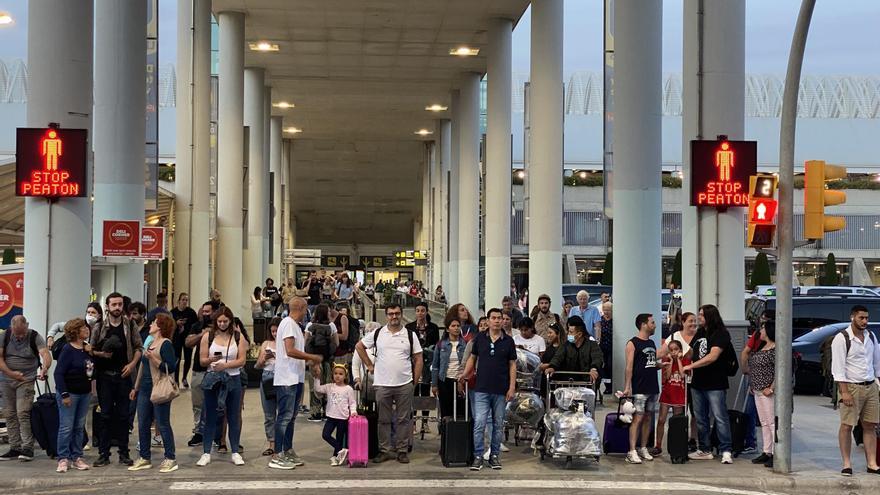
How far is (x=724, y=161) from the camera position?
15.6m

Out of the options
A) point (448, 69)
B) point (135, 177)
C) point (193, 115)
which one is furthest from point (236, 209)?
point (135, 177)

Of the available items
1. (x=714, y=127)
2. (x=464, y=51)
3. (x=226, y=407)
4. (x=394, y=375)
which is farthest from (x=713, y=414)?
(x=464, y=51)

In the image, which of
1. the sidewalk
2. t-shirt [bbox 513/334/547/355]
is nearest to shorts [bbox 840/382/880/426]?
the sidewalk

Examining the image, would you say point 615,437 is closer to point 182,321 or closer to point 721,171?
point 721,171

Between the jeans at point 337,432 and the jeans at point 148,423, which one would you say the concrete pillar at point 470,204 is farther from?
the jeans at point 148,423

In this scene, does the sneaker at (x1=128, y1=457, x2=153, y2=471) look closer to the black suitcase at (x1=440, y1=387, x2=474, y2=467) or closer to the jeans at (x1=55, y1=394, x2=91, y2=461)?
the jeans at (x1=55, y1=394, x2=91, y2=461)

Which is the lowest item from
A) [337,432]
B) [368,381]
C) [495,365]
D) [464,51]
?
[337,432]

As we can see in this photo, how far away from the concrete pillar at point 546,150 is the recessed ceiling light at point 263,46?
1234 cm

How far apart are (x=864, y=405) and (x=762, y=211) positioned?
248cm

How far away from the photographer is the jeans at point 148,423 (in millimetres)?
12172

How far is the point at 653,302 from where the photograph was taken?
19266 mm

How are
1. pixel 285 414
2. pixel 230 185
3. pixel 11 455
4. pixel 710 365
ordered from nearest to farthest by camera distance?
pixel 285 414, pixel 11 455, pixel 710 365, pixel 230 185

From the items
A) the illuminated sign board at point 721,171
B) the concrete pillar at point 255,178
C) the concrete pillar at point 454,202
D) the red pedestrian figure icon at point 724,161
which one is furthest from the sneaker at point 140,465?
the concrete pillar at point 454,202

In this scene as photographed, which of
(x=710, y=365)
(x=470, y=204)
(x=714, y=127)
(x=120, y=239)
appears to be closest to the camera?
(x=710, y=365)
